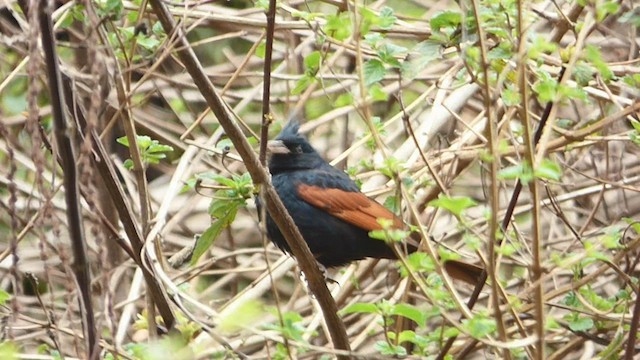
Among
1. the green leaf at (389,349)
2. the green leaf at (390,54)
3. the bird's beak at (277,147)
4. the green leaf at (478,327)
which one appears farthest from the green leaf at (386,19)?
the bird's beak at (277,147)

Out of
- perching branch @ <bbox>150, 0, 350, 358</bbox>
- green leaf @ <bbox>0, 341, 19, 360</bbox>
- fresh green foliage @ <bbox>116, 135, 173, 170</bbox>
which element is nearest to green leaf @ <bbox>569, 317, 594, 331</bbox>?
perching branch @ <bbox>150, 0, 350, 358</bbox>

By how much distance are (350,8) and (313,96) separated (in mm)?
2811

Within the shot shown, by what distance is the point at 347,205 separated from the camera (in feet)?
14.4

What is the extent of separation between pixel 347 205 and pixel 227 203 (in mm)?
1143

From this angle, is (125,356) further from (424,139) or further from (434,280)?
(424,139)

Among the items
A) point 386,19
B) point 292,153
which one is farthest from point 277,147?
point 386,19

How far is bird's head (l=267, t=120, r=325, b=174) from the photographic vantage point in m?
4.60

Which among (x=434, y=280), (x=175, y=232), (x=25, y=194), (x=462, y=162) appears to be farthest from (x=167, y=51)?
(x=175, y=232)

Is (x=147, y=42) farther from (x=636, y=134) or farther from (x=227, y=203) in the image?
(x=636, y=134)

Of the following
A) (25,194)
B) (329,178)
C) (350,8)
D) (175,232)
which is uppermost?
(350,8)

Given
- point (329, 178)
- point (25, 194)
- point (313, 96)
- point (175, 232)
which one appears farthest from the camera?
point (175, 232)

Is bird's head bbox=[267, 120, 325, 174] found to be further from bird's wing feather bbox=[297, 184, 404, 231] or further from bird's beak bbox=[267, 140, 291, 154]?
bird's wing feather bbox=[297, 184, 404, 231]

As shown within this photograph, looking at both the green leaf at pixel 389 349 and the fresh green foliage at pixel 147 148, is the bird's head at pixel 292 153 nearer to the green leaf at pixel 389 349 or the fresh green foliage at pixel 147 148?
the fresh green foliage at pixel 147 148

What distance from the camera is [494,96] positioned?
8.38ft
